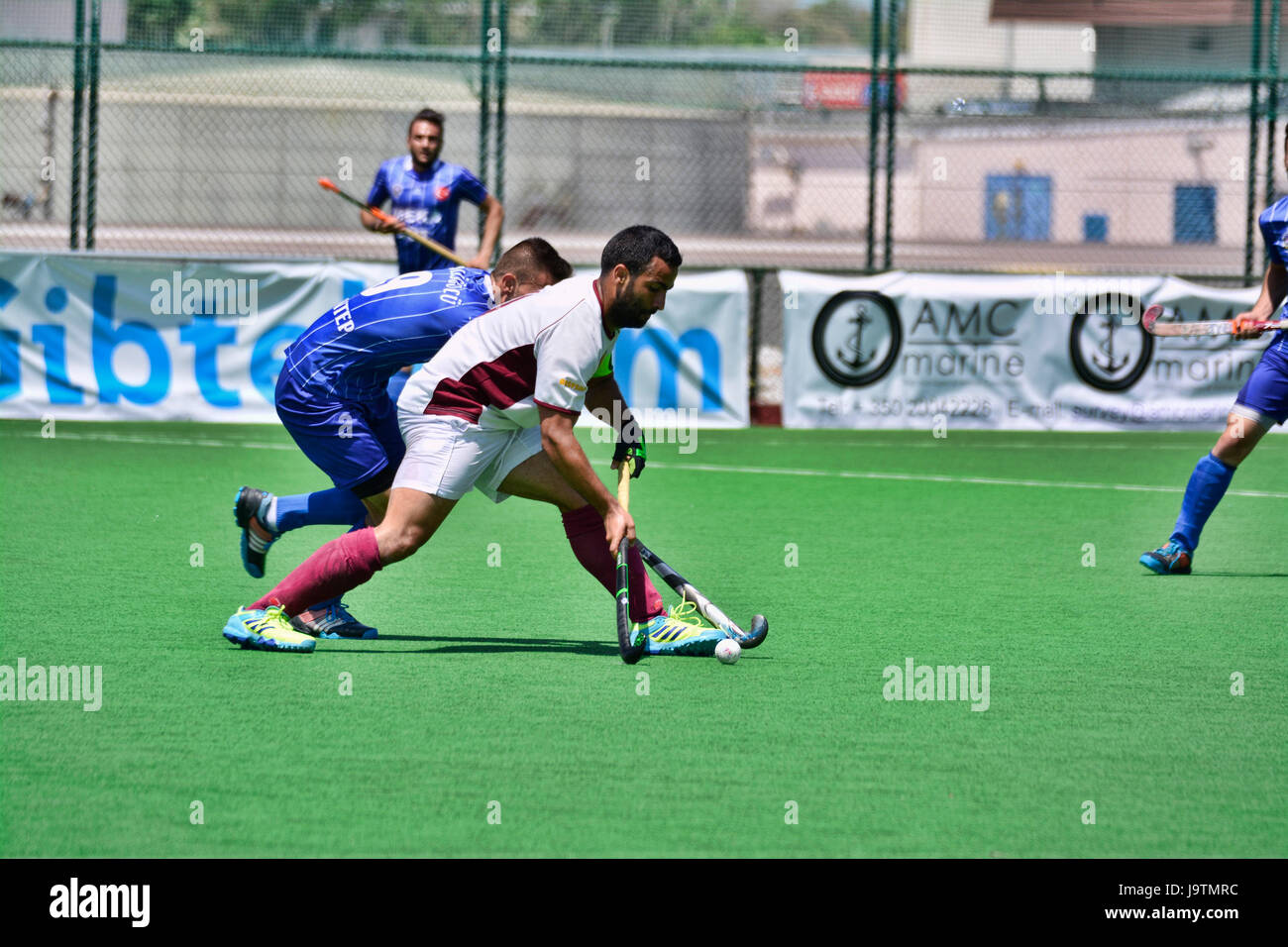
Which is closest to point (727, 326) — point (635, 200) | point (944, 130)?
point (635, 200)

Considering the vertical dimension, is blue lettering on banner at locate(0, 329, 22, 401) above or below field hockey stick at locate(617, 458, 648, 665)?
above

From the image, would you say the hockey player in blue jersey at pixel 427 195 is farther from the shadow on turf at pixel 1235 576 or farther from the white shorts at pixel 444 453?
the white shorts at pixel 444 453

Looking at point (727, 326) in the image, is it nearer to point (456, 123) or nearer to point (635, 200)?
point (456, 123)

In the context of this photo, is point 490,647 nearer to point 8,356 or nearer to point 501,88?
point 8,356

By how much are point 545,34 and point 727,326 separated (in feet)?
31.7

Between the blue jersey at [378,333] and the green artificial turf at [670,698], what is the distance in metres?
0.92

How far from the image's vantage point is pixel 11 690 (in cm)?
504

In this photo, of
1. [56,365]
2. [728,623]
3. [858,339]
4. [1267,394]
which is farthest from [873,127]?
[728,623]

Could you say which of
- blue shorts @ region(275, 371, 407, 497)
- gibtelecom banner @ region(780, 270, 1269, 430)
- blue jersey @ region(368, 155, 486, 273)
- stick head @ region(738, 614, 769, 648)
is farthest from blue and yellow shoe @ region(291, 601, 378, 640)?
gibtelecom banner @ region(780, 270, 1269, 430)

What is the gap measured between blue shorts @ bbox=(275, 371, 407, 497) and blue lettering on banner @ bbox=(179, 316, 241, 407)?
7.51 meters

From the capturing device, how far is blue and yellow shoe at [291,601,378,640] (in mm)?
5996

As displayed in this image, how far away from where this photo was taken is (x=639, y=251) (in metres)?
5.10

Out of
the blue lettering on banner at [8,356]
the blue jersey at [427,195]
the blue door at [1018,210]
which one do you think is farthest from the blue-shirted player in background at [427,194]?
the blue door at [1018,210]

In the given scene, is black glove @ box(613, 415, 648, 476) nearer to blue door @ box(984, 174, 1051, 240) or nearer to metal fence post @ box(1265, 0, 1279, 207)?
metal fence post @ box(1265, 0, 1279, 207)
